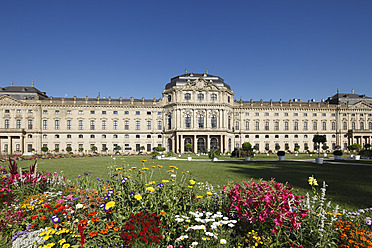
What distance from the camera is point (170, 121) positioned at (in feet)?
166

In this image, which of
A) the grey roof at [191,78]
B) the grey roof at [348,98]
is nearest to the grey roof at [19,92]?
the grey roof at [191,78]

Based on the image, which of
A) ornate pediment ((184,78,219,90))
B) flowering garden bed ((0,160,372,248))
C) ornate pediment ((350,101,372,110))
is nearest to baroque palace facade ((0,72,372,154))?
ornate pediment ((184,78,219,90))

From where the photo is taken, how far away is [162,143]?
51812 millimetres

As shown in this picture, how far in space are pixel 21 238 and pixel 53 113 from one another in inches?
2116

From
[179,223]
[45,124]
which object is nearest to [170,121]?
[45,124]

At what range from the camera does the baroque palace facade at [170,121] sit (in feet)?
159

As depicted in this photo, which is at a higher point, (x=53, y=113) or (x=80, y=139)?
(x=53, y=113)

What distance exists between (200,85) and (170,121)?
10729 mm

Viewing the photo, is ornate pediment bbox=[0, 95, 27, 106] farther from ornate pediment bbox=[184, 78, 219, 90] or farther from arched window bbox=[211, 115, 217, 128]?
arched window bbox=[211, 115, 217, 128]

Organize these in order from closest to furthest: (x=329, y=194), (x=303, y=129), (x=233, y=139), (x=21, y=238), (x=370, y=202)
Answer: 1. (x=21, y=238)
2. (x=370, y=202)
3. (x=329, y=194)
4. (x=233, y=139)
5. (x=303, y=129)

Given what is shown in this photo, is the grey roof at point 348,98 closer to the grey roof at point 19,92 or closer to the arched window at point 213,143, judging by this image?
the arched window at point 213,143

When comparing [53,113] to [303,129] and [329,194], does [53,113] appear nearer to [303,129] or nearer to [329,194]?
[329,194]

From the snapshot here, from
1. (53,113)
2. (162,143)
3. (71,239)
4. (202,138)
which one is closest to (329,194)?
(71,239)

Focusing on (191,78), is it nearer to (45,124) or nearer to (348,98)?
(45,124)
